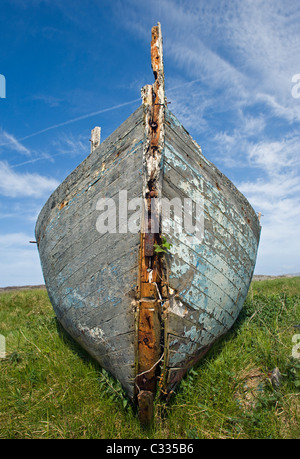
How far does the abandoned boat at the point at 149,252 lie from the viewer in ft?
7.52

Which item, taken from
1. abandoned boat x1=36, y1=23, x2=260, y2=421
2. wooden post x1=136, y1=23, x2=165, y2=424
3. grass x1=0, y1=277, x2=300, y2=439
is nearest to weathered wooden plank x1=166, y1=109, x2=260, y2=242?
abandoned boat x1=36, y1=23, x2=260, y2=421

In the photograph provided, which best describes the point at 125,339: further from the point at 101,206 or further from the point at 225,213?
the point at 225,213

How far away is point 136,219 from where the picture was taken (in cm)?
238

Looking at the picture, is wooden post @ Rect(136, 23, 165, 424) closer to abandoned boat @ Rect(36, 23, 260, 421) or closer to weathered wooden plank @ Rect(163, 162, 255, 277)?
abandoned boat @ Rect(36, 23, 260, 421)

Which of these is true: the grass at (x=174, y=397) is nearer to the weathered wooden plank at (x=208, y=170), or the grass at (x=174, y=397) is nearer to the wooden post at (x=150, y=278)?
the wooden post at (x=150, y=278)

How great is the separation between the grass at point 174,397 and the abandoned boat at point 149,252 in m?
0.25

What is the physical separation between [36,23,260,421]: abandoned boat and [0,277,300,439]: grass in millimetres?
251

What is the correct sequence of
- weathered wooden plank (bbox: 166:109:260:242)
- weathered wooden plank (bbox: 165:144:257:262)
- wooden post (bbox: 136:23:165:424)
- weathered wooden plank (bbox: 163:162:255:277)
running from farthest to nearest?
1. weathered wooden plank (bbox: 166:109:260:242)
2. weathered wooden plank (bbox: 165:144:257:262)
3. weathered wooden plank (bbox: 163:162:255:277)
4. wooden post (bbox: 136:23:165:424)

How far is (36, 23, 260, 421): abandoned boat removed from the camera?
2291 mm

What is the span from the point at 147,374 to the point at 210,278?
105 cm

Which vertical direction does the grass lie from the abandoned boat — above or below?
below

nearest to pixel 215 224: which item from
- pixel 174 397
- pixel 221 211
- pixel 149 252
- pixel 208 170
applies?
pixel 221 211

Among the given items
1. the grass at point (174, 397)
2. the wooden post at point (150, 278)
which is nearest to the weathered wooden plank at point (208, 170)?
the wooden post at point (150, 278)

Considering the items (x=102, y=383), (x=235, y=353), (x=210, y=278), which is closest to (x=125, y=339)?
(x=102, y=383)
